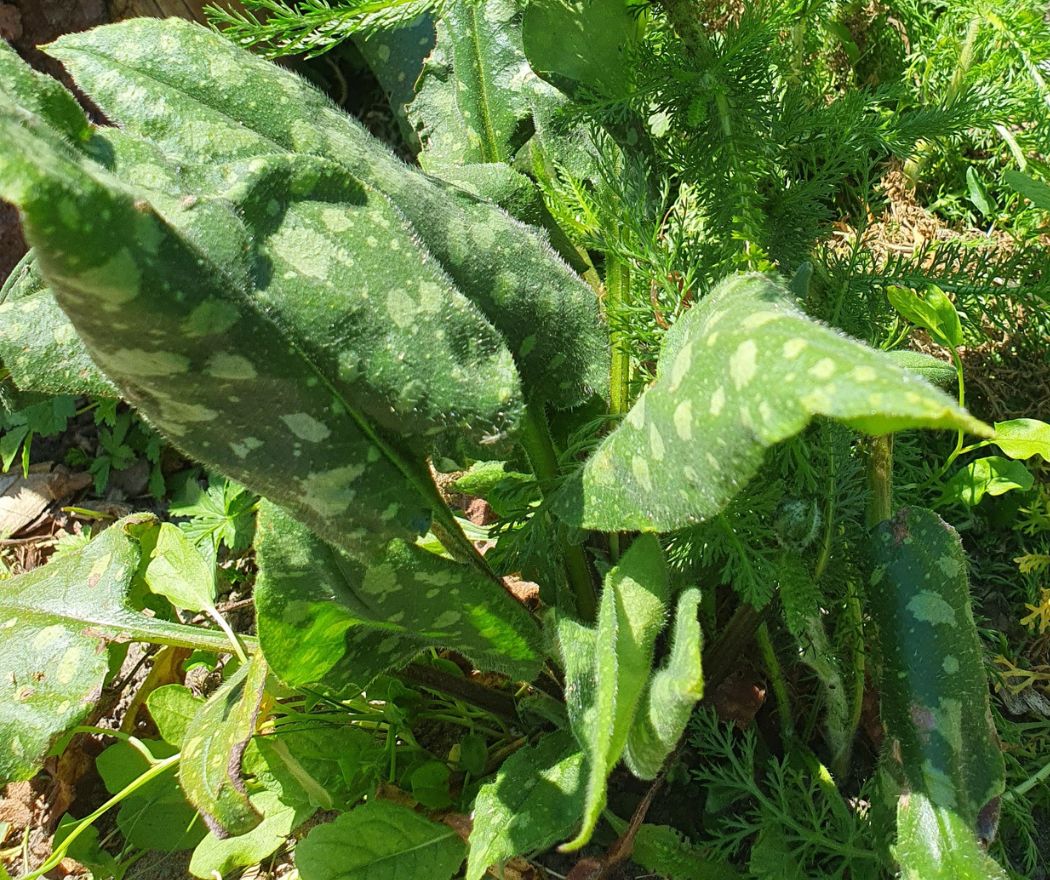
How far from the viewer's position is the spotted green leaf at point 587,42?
1353 millimetres

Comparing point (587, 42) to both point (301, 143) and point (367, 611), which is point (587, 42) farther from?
point (367, 611)

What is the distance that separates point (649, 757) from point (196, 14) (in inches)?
76.2

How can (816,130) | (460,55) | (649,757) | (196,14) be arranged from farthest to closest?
1. (196,14)
2. (460,55)
3. (816,130)
4. (649,757)

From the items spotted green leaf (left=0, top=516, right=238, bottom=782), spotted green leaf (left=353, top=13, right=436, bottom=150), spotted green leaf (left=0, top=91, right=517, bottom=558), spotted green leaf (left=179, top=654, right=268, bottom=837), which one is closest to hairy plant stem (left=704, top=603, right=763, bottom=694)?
spotted green leaf (left=0, top=91, right=517, bottom=558)

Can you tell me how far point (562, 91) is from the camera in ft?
5.00

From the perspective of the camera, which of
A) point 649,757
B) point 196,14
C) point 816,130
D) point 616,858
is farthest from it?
point 196,14

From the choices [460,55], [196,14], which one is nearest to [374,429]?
[460,55]

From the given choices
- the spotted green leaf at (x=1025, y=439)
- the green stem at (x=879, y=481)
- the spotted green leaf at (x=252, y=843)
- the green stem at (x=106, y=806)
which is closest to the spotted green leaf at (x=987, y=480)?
the spotted green leaf at (x=1025, y=439)

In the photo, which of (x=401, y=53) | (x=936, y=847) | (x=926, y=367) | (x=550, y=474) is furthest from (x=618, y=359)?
(x=401, y=53)

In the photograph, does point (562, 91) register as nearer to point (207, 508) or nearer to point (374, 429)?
point (374, 429)

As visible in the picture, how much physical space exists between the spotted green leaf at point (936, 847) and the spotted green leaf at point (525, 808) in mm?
383

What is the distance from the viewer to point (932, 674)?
1122mm

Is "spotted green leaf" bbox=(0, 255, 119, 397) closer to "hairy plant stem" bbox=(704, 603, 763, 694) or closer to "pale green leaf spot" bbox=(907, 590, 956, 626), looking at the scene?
"hairy plant stem" bbox=(704, 603, 763, 694)

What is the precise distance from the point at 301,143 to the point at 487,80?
1.86 ft
